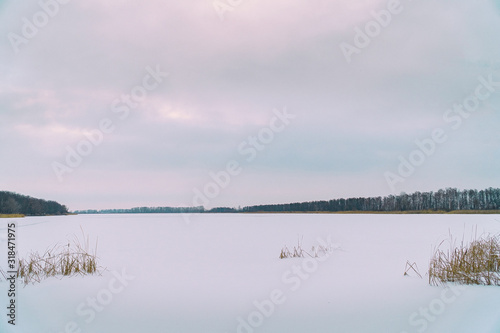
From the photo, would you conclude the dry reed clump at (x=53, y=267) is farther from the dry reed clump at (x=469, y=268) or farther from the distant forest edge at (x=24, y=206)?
the distant forest edge at (x=24, y=206)

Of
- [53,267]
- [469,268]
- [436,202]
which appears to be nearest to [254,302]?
[469,268]

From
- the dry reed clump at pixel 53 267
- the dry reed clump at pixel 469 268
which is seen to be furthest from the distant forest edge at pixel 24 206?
the dry reed clump at pixel 469 268

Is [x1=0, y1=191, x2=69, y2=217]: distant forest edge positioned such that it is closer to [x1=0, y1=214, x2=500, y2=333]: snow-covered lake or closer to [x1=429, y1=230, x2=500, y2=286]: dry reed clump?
[x1=0, y1=214, x2=500, y2=333]: snow-covered lake

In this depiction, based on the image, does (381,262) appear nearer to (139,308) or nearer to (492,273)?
(492,273)

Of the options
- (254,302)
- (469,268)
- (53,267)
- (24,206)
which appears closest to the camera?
(254,302)

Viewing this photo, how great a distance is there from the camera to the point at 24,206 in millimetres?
55844

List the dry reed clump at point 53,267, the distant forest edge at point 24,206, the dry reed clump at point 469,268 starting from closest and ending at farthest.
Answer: the dry reed clump at point 469,268
the dry reed clump at point 53,267
the distant forest edge at point 24,206

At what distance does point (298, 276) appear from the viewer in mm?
6375

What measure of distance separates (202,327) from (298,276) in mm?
2823

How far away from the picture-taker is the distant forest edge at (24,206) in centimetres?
4629

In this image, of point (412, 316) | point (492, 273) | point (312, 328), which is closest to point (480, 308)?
point (412, 316)

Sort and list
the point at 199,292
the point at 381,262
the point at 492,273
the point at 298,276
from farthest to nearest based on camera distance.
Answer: the point at 381,262, the point at 298,276, the point at 492,273, the point at 199,292

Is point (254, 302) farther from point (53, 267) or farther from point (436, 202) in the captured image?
point (436, 202)

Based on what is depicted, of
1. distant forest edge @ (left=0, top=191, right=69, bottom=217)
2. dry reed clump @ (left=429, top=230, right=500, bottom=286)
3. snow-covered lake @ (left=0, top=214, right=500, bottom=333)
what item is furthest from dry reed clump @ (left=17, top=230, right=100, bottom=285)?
distant forest edge @ (left=0, top=191, right=69, bottom=217)
